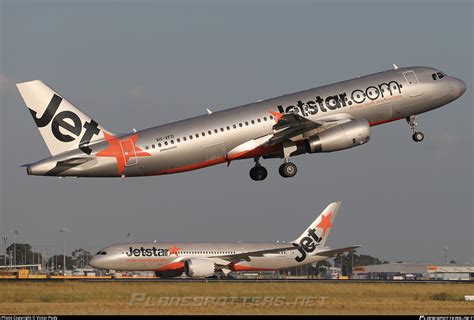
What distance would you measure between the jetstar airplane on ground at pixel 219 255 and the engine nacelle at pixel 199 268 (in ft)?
10.2

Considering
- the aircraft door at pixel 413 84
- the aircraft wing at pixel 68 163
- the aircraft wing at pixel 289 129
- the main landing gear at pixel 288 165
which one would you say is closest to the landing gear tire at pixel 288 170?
the main landing gear at pixel 288 165

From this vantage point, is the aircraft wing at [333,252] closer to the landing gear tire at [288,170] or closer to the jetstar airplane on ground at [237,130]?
the jetstar airplane on ground at [237,130]

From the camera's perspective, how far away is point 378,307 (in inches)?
2648

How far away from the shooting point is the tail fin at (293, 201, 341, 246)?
121 metres

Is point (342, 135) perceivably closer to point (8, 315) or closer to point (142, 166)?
point (142, 166)

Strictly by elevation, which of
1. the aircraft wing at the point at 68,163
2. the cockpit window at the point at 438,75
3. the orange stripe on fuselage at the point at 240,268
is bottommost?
the orange stripe on fuselage at the point at 240,268

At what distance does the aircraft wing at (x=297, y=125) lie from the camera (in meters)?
77.4

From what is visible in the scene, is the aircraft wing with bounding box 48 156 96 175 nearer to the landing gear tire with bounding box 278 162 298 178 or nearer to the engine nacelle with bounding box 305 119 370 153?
the landing gear tire with bounding box 278 162 298 178

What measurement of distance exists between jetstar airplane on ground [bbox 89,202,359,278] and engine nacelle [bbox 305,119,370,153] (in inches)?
1251

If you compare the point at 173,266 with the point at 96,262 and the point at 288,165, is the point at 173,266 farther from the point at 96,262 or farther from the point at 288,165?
the point at 288,165

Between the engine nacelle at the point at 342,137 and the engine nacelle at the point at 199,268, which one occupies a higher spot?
the engine nacelle at the point at 342,137

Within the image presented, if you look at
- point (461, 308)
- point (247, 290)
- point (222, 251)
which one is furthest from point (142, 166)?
point (222, 251)

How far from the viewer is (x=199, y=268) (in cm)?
10356

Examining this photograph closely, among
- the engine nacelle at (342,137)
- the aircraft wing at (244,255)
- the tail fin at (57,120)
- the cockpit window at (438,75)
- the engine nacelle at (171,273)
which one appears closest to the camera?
→ the tail fin at (57,120)
